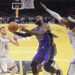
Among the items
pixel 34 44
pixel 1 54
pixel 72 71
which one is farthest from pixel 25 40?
pixel 72 71

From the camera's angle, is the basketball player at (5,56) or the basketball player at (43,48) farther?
the basketball player at (5,56)

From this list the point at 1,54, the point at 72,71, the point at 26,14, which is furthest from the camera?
the point at 26,14

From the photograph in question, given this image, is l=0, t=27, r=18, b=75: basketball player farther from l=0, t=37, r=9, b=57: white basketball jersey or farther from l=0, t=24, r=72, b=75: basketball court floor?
l=0, t=24, r=72, b=75: basketball court floor

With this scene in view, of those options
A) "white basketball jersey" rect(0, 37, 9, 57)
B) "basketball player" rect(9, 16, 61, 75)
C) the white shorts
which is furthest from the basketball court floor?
"white basketball jersey" rect(0, 37, 9, 57)

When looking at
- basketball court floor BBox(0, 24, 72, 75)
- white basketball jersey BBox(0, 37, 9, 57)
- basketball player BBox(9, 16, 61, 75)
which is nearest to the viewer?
basketball player BBox(9, 16, 61, 75)

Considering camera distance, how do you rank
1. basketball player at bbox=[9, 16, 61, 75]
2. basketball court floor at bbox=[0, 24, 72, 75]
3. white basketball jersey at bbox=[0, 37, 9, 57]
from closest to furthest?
1. basketball player at bbox=[9, 16, 61, 75]
2. white basketball jersey at bbox=[0, 37, 9, 57]
3. basketball court floor at bbox=[0, 24, 72, 75]

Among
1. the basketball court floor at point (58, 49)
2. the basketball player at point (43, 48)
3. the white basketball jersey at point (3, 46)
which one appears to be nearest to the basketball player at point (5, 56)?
the white basketball jersey at point (3, 46)

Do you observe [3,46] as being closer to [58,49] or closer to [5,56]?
[5,56]

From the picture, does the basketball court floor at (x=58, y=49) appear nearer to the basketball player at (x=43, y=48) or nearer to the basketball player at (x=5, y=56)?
the basketball player at (x=43, y=48)

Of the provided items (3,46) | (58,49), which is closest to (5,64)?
(3,46)

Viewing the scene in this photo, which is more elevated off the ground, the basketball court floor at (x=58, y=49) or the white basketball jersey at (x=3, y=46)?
the white basketball jersey at (x=3, y=46)

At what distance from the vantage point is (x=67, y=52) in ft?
39.5

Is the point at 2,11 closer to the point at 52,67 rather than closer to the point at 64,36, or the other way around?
the point at 64,36

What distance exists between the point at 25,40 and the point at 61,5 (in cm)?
1197
